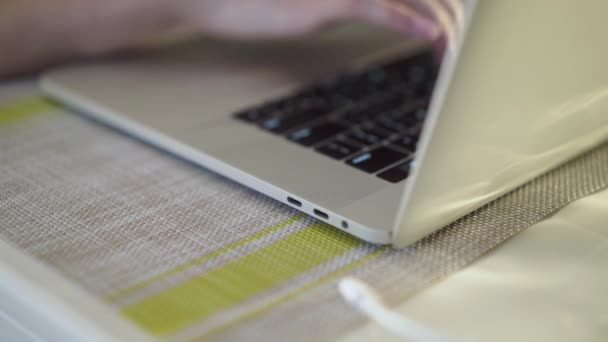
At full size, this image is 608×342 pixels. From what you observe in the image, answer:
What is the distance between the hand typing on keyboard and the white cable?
36cm

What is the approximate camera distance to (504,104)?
40 cm

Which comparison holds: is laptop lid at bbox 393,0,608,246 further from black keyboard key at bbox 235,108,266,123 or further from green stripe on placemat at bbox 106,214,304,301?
black keyboard key at bbox 235,108,266,123

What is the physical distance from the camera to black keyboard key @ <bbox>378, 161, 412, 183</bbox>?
0.50 metres

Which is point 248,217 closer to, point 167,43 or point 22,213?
point 22,213

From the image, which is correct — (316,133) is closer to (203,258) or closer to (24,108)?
(203,258)

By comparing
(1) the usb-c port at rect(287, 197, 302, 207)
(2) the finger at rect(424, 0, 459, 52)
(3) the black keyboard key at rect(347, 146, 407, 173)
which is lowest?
(3) the black keyboard key at rect(347, 146, 407, 173)

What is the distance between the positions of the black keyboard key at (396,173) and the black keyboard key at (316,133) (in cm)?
8

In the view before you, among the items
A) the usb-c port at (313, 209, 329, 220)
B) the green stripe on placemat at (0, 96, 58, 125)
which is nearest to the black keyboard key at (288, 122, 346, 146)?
the usb-c port at (313, 209, 329, 220)

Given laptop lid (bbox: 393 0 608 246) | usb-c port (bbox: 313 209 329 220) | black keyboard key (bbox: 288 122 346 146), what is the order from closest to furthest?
laptop lid (bbox: 393 0 608 246), usb-c port (bbox: 313 209 329 220), black keyboard key (bbox: 288 122 346 146)

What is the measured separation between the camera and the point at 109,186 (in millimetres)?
515

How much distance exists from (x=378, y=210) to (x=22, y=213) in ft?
0.82

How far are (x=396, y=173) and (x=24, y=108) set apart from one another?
1.24 feet

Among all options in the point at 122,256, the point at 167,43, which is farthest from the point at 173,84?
the point at 122,256

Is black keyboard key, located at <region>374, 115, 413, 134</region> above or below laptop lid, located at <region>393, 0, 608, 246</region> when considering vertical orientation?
below
